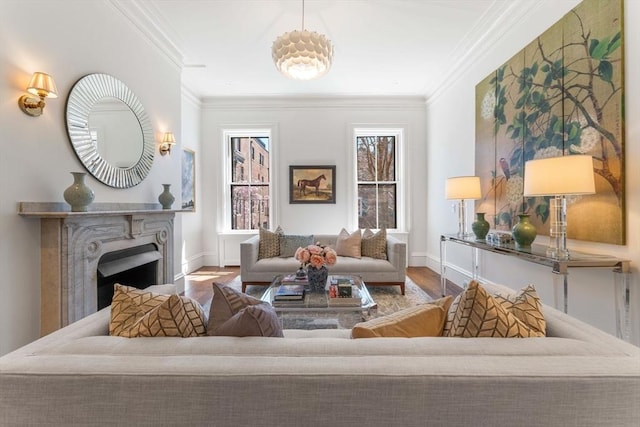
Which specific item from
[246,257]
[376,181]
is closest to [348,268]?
[246,257]

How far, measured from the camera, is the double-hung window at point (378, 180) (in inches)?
225

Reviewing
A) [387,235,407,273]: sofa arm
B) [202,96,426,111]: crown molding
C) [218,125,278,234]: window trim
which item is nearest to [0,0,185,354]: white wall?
[202,96,426,111]: crown molding

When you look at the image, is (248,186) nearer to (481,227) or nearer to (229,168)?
(229,168)

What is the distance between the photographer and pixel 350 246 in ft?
14.2

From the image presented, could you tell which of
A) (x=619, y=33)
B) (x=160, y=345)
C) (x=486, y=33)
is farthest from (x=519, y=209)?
(x=160, y=345)

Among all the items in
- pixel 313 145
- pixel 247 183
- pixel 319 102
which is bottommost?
pixel 247 183

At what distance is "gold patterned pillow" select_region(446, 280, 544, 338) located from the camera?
3.64ft

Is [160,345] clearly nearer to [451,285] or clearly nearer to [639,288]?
[639,288]

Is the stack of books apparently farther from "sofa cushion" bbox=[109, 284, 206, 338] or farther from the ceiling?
the ceiling

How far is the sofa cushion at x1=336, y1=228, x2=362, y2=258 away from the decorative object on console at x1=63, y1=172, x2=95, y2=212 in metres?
2.97

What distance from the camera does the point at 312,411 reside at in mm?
826

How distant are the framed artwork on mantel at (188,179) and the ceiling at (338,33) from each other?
111 centimetres

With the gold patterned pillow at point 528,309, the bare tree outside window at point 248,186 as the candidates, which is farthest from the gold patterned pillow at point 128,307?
the bare tree outside window at point 248,186

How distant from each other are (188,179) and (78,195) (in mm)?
2907
